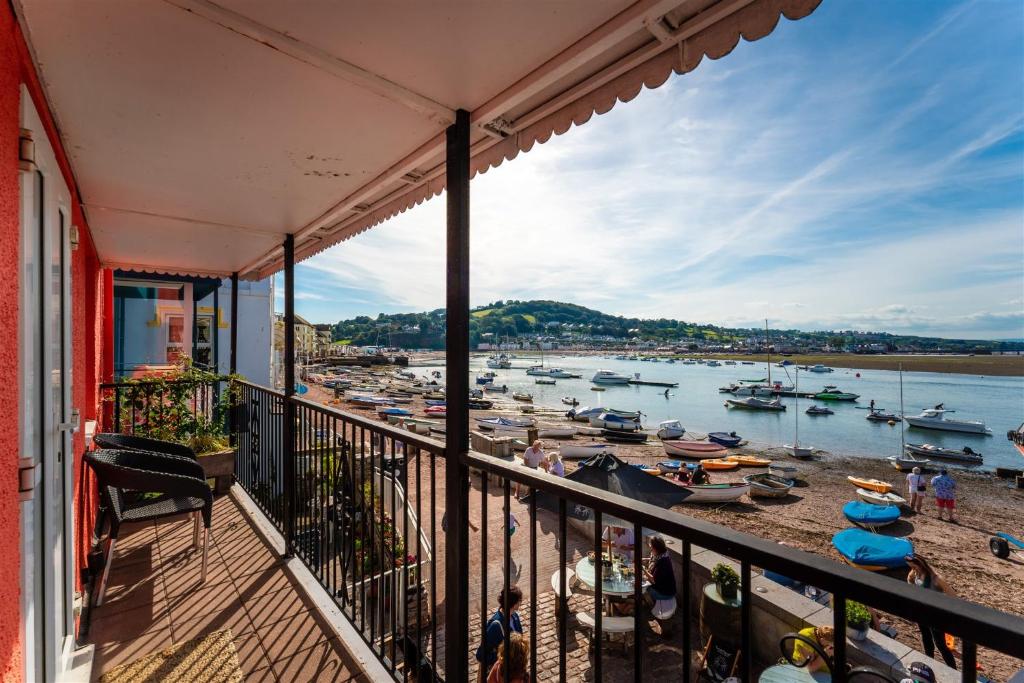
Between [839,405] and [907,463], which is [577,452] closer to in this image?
[907,463]

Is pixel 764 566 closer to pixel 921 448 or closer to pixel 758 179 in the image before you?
pixel 921 448

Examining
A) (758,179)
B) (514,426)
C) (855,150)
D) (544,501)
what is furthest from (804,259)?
(544,501)

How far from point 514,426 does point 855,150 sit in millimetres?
51683

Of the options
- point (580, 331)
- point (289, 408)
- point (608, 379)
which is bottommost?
point (608, 379)

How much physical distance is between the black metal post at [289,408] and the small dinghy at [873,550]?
8.71 metres

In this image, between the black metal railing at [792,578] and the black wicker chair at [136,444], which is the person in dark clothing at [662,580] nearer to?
the black metal railing at [792,578]

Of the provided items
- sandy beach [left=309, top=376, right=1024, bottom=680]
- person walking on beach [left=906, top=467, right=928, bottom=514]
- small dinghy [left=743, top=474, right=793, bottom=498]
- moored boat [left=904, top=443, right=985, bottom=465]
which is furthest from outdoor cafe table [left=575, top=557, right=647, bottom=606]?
moored boat [left=904, top=443, right=985, bottom=465]

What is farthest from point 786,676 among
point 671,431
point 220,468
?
point 671,431

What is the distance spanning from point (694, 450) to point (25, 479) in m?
23.1

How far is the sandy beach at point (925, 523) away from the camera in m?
9.53

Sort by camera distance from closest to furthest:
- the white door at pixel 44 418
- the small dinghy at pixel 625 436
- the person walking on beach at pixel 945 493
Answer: the white door at pixel 44 418 → the person walking on beach at pixel 945 493 → the small dinghy at pixel 625 436

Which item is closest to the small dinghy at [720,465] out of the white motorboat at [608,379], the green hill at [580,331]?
the green hill at [580,331]

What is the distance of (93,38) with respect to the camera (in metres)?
1.23

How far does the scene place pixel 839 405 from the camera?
1748 inches
